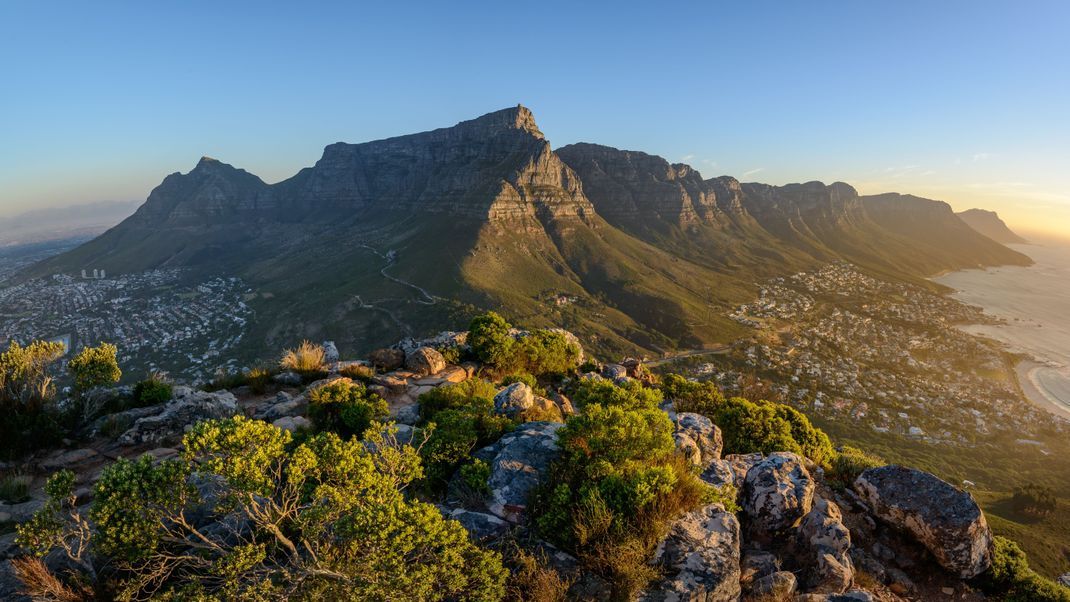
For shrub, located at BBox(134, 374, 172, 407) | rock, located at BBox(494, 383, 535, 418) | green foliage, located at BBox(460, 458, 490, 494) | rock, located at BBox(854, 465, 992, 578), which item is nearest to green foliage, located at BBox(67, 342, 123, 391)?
shrub, located at BBox(134, 374, 172, 407)

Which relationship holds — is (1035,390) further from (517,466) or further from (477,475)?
(477,475)

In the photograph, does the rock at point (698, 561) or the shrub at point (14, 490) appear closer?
the rock at point (698, 561)

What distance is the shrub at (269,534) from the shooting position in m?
5.45

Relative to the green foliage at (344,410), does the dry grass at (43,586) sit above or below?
above

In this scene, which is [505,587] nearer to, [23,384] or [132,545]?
[132,545]

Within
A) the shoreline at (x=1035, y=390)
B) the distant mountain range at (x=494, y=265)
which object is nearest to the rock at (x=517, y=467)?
the distant mountain range at (x=494, y=265)

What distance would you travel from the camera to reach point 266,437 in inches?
250

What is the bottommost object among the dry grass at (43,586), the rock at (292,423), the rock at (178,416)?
the rock at (292,423)

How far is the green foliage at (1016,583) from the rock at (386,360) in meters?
24.0

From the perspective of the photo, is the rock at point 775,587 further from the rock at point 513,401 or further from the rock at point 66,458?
the rock at point 66,458

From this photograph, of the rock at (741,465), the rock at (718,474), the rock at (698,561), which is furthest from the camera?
the rock at (741,465)

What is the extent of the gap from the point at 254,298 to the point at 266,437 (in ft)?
443

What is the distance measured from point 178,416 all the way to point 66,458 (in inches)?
109

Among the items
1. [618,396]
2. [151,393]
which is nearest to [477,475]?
[618,396]
